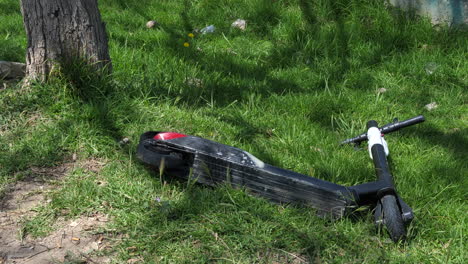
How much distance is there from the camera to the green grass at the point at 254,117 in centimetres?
252

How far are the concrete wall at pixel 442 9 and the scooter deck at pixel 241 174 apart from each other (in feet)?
9.71

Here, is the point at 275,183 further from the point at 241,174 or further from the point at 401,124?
the point at 401,124

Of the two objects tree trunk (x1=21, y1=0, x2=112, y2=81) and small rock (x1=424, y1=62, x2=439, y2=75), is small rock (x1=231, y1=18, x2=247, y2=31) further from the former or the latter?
tree trunk (x1=21, y1=0, x2=112, y2=81)

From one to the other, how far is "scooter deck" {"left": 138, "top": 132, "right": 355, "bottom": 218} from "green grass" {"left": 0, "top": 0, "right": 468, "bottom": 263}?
2.5 inches

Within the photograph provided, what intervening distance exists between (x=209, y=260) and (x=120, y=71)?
2086mm

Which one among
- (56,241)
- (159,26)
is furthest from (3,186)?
(159,26)

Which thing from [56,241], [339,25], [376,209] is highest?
[339,25]

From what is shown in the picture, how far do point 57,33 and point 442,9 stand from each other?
344 centimetres

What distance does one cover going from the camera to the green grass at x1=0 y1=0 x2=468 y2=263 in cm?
252


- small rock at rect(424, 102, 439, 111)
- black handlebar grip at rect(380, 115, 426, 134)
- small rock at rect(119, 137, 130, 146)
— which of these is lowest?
small rock at rect(119, 137, 130, 146)

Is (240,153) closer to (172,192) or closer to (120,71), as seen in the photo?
(172,192)

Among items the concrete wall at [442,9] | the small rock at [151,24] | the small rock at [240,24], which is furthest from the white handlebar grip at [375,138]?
the small rock at [151,24]

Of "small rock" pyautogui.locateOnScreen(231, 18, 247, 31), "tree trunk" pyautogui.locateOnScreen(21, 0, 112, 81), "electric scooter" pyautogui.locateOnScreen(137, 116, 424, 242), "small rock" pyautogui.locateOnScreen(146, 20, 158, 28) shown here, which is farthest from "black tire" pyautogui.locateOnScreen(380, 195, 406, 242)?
"small rock" pyautogui.locateOnScreen(146, 20, 158, 28)

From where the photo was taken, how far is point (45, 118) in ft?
11.3
